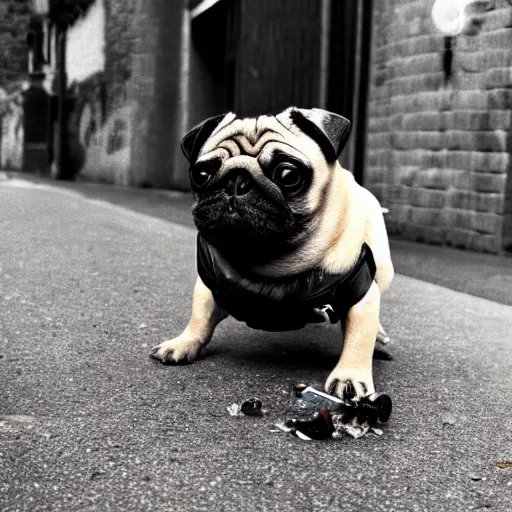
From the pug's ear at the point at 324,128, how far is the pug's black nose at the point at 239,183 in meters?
0.28

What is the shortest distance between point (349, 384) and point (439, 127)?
6214 millimetres

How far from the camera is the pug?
8.70 feet

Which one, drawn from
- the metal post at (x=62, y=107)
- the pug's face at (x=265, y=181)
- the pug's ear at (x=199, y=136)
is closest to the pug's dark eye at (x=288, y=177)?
the pug's face at (x=265, y=181)

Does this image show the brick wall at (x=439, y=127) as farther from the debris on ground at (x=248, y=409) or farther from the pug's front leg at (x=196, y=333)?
the debris on ground at (x=248, y=409)

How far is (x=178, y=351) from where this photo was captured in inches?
126

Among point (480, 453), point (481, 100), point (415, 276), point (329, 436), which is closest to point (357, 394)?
point (329, 436)

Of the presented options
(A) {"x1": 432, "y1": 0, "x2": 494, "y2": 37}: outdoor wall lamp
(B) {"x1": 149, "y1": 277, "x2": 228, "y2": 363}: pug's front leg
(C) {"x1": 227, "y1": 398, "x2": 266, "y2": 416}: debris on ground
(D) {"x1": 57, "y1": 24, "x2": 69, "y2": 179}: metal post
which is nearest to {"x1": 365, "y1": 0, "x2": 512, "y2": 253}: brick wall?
(A) {"x1": 432, "y1": 0, "x2": 494, "y2": 37}: outdoor wall lamp

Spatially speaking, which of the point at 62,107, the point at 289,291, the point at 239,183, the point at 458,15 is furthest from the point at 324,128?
the point at 62,107

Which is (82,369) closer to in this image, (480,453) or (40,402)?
(40,402)

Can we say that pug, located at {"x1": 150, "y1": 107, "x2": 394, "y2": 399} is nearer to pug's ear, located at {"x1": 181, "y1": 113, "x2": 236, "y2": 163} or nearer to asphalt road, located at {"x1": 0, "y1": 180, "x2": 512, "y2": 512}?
pug's ear, located at {"x1": 181, "y1": 113, "x2": 236, "y2": 163}

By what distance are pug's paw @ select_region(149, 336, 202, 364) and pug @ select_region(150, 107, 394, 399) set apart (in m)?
0.33

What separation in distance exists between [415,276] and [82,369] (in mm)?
3767

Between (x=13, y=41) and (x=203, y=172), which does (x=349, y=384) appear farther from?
(x=13, y=41)

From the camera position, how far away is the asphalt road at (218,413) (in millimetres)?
2053
